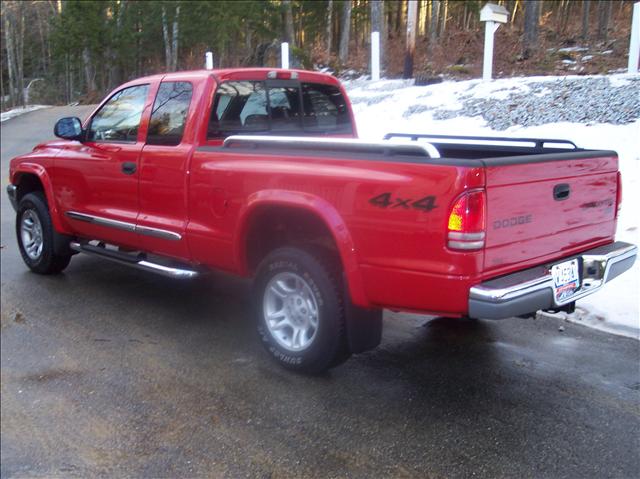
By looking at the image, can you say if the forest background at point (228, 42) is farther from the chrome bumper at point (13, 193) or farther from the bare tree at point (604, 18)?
the chrome bumper at point (13, 193)

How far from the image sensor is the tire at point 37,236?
6.30m

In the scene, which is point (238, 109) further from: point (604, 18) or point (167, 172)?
point (604, 18)

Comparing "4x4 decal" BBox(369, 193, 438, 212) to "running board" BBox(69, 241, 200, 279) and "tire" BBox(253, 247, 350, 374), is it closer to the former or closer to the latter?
"tire" BBox(253, 247, 350, 374)

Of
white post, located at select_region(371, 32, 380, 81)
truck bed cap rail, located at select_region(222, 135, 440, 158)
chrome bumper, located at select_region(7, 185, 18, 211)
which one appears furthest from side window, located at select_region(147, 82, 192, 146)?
white post, located at select_region(371, 32, 380, 81)

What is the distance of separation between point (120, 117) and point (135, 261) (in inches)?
52.1

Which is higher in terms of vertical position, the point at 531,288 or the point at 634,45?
the point at 634,45

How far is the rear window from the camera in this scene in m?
4.87

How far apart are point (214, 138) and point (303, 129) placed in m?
0.85

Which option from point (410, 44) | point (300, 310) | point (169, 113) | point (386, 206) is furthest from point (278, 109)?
point (410, 44)

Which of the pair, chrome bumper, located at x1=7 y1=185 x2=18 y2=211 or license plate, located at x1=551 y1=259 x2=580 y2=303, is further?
chrome bumper, located at x1=7 y1=185 x2=18 y2=211

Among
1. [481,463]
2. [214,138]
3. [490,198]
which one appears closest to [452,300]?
[490,198]

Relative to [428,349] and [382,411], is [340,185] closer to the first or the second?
[382,411]

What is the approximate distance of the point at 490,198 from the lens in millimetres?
3143

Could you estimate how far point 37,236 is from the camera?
6531 millimetres
